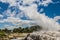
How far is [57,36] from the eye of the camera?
45.1 feet

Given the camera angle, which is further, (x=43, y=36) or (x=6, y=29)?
(x=6, y=29)

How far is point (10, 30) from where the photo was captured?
92.6 metres

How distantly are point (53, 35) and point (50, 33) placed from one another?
26cm

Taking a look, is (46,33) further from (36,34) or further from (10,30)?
(10,30)

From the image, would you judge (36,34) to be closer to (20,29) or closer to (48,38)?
(48,38)

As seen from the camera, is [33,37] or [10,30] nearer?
[33,37]

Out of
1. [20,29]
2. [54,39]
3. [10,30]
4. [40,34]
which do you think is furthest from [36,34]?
[10,30]

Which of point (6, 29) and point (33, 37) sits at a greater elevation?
point (33, 37)

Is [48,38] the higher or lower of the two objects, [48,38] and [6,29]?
the higher

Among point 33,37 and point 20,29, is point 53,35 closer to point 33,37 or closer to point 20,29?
point 33,37

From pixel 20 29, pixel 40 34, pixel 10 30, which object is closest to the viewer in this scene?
pixel 40 34

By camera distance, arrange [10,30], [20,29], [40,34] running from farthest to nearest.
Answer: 1. [10,30]
2. [20,29]
3. [40,34]

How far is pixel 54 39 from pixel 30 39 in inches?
64.9

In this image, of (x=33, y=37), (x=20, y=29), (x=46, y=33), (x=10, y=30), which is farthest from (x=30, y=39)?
(x=10, y=30)
